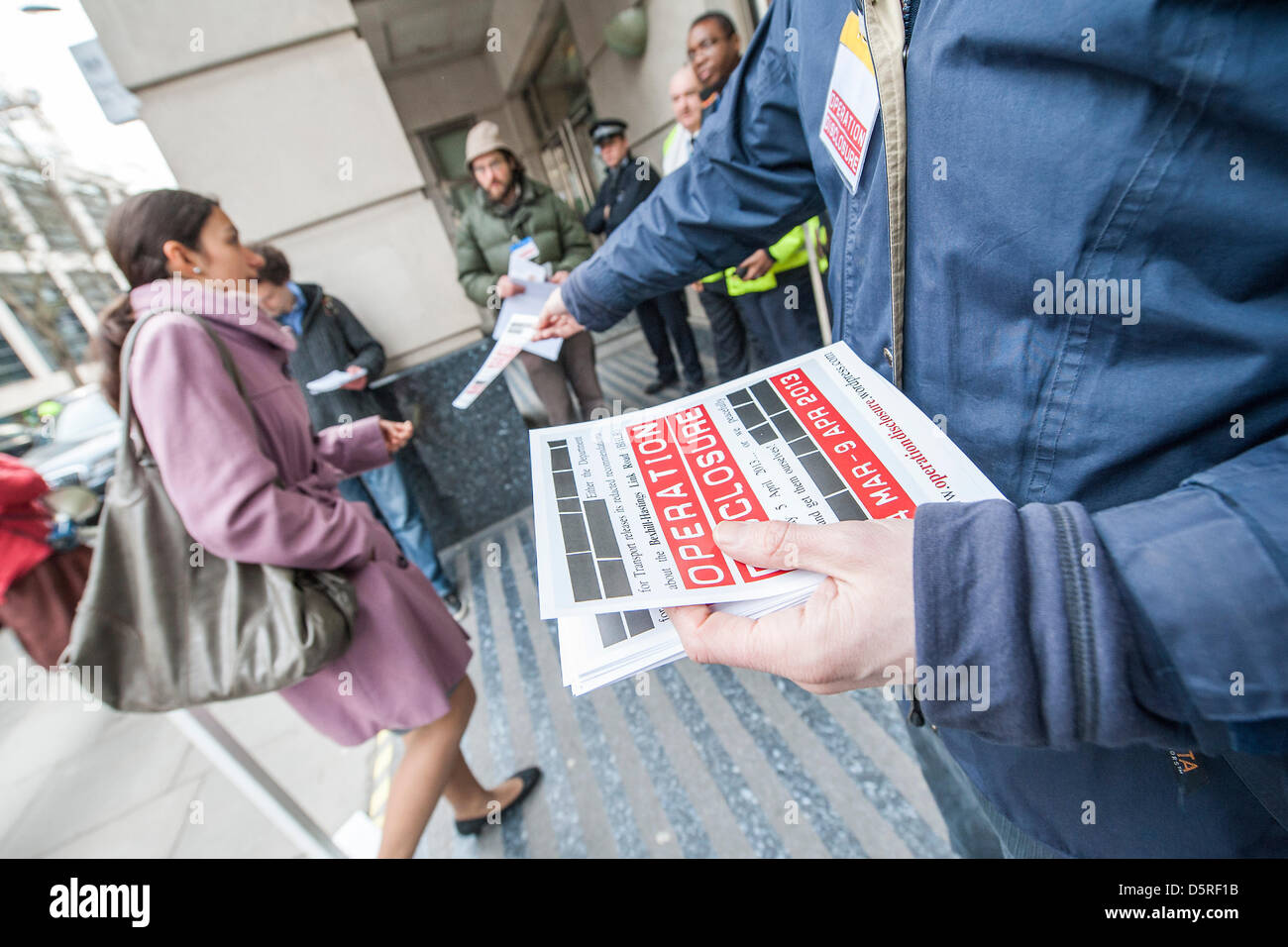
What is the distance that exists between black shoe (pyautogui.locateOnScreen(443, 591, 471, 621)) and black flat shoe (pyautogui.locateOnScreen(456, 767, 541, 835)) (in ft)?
3.68

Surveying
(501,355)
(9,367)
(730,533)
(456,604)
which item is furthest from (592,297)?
(9,367)

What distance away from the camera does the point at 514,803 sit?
1866 millimetres

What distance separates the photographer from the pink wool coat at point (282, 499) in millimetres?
1055

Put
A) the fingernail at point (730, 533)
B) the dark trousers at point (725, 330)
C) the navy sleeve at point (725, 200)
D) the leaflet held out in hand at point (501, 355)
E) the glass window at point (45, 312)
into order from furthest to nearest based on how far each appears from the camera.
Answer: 1. the glass window at point (45, 312)
2. the dark trousers at point (725, 330)
3. the leaflet held out in hand at point (501, 355)
4. the navy sleeve at point (725, 200)
5. the fingernail at point (730, 533)

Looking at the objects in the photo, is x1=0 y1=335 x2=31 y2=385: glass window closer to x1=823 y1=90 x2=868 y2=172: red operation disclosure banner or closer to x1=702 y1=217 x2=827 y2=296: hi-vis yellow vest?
x1=702 y1=217 x2=827 y2=296: hi-vis yellow vest

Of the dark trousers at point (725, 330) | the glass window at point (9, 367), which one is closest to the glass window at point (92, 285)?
the glass window at point (9, 367)

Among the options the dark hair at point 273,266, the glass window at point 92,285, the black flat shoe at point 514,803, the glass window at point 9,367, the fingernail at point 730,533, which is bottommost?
the black flat shoe at point 514,803

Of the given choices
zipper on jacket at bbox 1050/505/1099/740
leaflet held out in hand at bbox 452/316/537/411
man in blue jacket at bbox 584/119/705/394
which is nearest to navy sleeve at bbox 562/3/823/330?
leaflet held out in hand at bbox 452/316/537/411

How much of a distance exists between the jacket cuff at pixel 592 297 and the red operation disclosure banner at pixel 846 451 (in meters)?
0.40

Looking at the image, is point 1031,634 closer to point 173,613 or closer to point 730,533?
point 730,533

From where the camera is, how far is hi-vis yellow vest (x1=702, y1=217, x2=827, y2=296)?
273 cm

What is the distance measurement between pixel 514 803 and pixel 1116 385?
79.5 inches

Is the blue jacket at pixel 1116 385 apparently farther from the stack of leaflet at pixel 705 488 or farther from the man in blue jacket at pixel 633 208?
the man in blue jacket at pixel 633 208

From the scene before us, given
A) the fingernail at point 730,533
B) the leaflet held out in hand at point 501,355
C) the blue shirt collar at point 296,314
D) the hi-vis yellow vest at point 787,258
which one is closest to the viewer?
the fingernail at point 730,533
